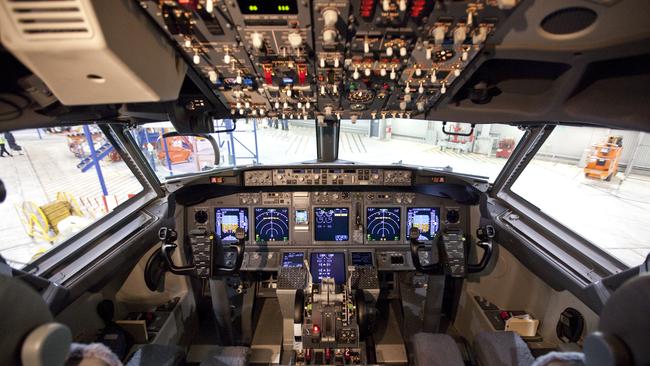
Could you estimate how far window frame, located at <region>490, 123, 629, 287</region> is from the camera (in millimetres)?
1846

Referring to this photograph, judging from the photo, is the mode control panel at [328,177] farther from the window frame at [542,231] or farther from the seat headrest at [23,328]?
the seat headrest at [23,328]

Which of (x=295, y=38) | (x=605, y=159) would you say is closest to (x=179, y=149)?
(x=295, y=38)

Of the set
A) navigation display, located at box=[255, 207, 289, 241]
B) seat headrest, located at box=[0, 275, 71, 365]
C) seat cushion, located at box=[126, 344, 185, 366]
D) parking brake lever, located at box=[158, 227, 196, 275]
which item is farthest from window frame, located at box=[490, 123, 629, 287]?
parking brake lever, located at box=[158, 227, 196, 275]

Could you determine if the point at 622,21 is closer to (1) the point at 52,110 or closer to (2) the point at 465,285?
(2) the point at 465,285

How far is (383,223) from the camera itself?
314 cm

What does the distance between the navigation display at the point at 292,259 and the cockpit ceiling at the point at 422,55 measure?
6.12 feet

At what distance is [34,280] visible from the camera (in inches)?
63.6

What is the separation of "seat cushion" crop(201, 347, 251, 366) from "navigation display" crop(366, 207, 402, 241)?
1.80 m

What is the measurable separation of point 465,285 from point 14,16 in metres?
3.70

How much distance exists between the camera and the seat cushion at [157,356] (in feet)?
5.84

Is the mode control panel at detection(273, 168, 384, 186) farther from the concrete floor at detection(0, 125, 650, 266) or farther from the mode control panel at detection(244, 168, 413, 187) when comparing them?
the concrete floor at detection(0, 125, 650, 266)

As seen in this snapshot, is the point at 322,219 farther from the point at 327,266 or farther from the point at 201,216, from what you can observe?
the point at 201,216

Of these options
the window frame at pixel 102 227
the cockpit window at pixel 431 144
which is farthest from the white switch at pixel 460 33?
the window frame at pixel 102 227

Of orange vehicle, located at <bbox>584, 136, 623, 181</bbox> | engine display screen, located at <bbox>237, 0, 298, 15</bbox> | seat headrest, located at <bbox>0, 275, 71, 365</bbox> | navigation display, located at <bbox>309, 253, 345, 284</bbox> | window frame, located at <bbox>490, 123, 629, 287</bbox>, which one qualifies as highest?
engine display screen, located at <bbox>237, 0, 298, 15</bbox>
